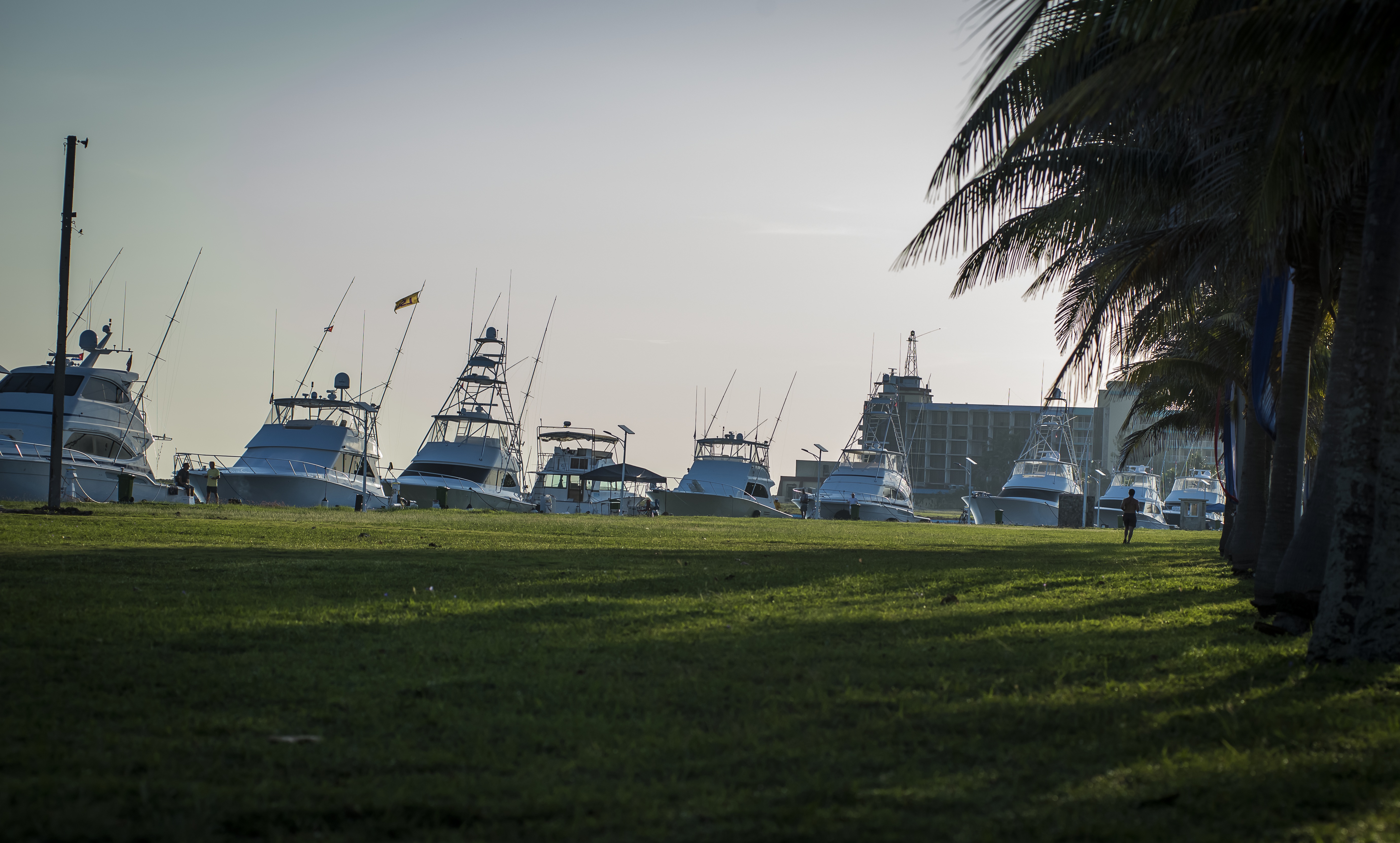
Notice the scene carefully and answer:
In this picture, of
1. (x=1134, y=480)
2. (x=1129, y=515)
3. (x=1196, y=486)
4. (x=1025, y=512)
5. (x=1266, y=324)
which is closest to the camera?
(x=1266, y=324)

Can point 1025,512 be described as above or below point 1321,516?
below

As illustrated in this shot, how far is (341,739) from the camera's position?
174 inches

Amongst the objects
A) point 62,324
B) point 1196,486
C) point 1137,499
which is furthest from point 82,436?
point 1196,486

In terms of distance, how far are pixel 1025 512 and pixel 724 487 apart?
20.6m

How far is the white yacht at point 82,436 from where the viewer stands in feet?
91.9

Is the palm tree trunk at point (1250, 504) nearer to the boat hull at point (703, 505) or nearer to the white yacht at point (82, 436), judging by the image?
the white yacht at point (82, 436)

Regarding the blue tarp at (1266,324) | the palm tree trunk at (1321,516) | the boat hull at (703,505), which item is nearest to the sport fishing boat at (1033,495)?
the boat hull at (703,505)

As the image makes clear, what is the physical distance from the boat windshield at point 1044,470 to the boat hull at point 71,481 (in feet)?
160

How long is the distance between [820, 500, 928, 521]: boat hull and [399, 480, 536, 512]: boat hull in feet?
53.6

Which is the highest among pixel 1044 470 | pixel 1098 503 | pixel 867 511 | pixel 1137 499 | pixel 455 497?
pixel 1044 470

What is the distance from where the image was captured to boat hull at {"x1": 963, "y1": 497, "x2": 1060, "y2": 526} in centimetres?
6175

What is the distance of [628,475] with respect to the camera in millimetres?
49031

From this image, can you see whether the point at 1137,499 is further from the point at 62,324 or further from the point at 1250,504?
the point at 62,324

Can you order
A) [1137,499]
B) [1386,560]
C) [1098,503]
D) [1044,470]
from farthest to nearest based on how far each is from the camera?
[1044,470] < [1137,499] < [1098,503] < [1386,560]
